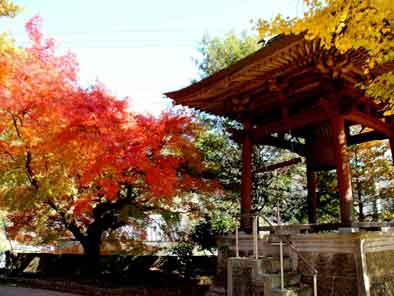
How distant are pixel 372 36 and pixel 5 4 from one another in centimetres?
572

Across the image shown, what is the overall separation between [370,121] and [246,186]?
3.01 metres

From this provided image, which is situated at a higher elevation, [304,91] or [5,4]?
[5,4]

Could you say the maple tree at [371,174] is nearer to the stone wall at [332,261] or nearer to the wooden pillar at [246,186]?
the wooden pillar at [246,186]

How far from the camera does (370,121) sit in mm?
7293

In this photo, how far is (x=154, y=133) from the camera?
28.1 ft

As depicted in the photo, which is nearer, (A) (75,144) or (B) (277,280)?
(B) (277,280)

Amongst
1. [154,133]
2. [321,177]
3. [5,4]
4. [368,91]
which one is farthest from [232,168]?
[5,4]

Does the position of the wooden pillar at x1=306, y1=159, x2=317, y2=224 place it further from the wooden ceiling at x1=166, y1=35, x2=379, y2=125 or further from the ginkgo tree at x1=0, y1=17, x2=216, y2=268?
the ginkgo tree at x1=0, y1=17, x2=216, y2=268

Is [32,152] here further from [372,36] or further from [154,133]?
[372,36]

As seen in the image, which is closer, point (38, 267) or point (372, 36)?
point (372, 36)

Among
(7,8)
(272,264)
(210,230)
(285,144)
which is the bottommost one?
(272,264)

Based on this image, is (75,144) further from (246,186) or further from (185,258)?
(185,258)

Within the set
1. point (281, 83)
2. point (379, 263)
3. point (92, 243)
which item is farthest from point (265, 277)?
point (92, 243)

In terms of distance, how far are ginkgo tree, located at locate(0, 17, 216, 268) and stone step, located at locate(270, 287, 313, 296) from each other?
3.62m
